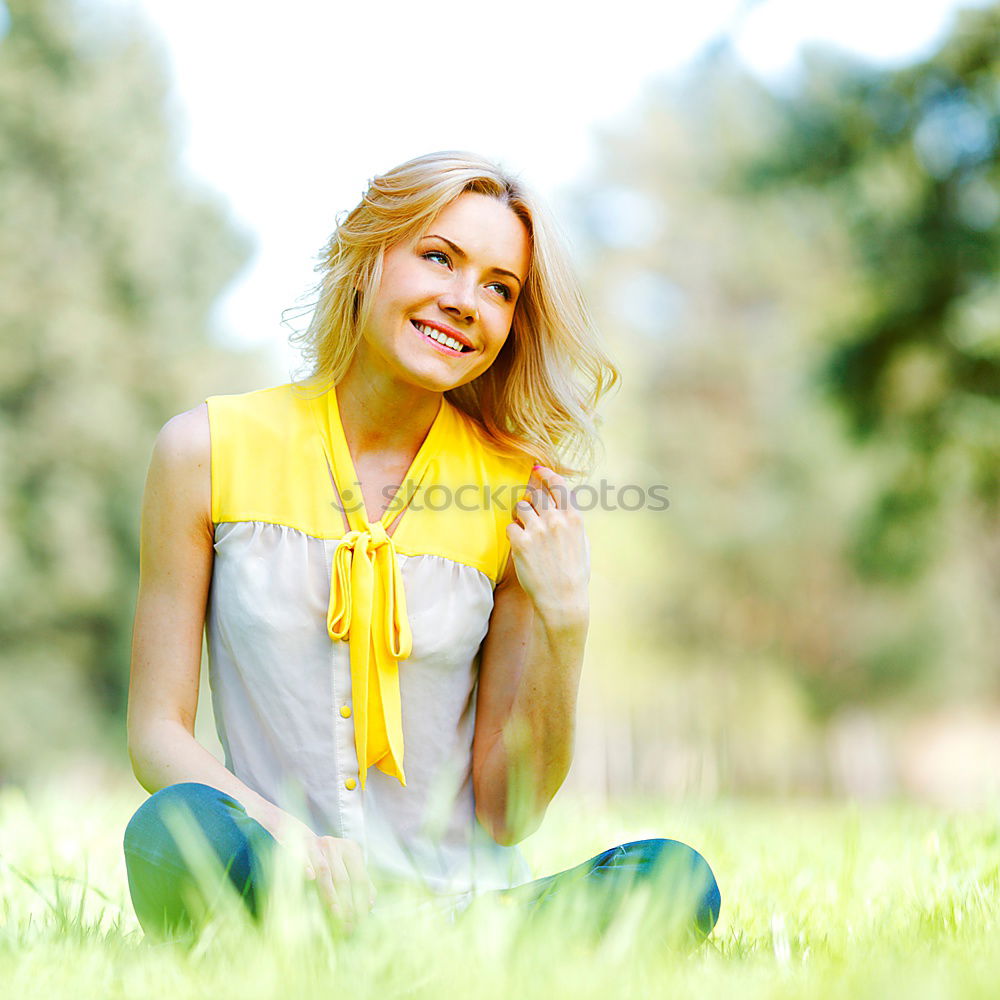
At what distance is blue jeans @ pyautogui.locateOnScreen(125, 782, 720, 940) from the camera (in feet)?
5.39

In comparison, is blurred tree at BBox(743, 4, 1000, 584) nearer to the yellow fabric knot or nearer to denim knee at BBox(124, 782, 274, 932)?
the yellow fabric knot

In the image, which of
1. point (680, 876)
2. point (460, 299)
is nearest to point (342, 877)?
point (680, 876)

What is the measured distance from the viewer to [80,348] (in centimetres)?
1312

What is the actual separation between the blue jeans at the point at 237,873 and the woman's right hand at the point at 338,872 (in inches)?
2.2

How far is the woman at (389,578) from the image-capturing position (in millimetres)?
2064

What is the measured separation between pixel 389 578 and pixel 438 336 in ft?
1.58

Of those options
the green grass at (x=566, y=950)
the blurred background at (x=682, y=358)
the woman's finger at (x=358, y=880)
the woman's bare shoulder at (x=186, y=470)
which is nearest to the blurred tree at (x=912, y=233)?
the blurred background at (x=682, y=358)

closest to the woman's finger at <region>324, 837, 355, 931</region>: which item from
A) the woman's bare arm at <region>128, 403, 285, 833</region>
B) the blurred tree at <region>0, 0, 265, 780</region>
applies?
the woman's bare arm at <region>128, 403, 285, 833</region>

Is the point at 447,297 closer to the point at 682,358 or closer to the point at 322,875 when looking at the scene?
the point at 322,875

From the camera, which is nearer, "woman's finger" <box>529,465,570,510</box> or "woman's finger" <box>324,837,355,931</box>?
"woman's finger" <box>324,837,355,931</box>

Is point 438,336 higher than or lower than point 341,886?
higher

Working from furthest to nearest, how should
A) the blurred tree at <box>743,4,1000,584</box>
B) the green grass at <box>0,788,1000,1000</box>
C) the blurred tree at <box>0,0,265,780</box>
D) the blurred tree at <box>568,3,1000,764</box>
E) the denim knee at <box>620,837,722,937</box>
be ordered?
1. the blurred tree at <box>568,3,1000,764</box>
2. the blurred tree at <box>0,0,265,780</box>
3. the blurred tree at <box>743,4,1000,584</box>
4. the denim knee at <box>620,837,722,937</box>
5. the green grass at <box>0,788,1000,1000</box>

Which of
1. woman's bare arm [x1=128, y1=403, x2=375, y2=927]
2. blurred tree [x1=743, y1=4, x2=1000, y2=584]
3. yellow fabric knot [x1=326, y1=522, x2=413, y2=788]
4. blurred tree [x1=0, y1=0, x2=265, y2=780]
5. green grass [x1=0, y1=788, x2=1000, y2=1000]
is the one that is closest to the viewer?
green grass [x1=0, y1=788, x2=1000, y2=1000]

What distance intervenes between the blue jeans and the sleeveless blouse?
0.90 ft
